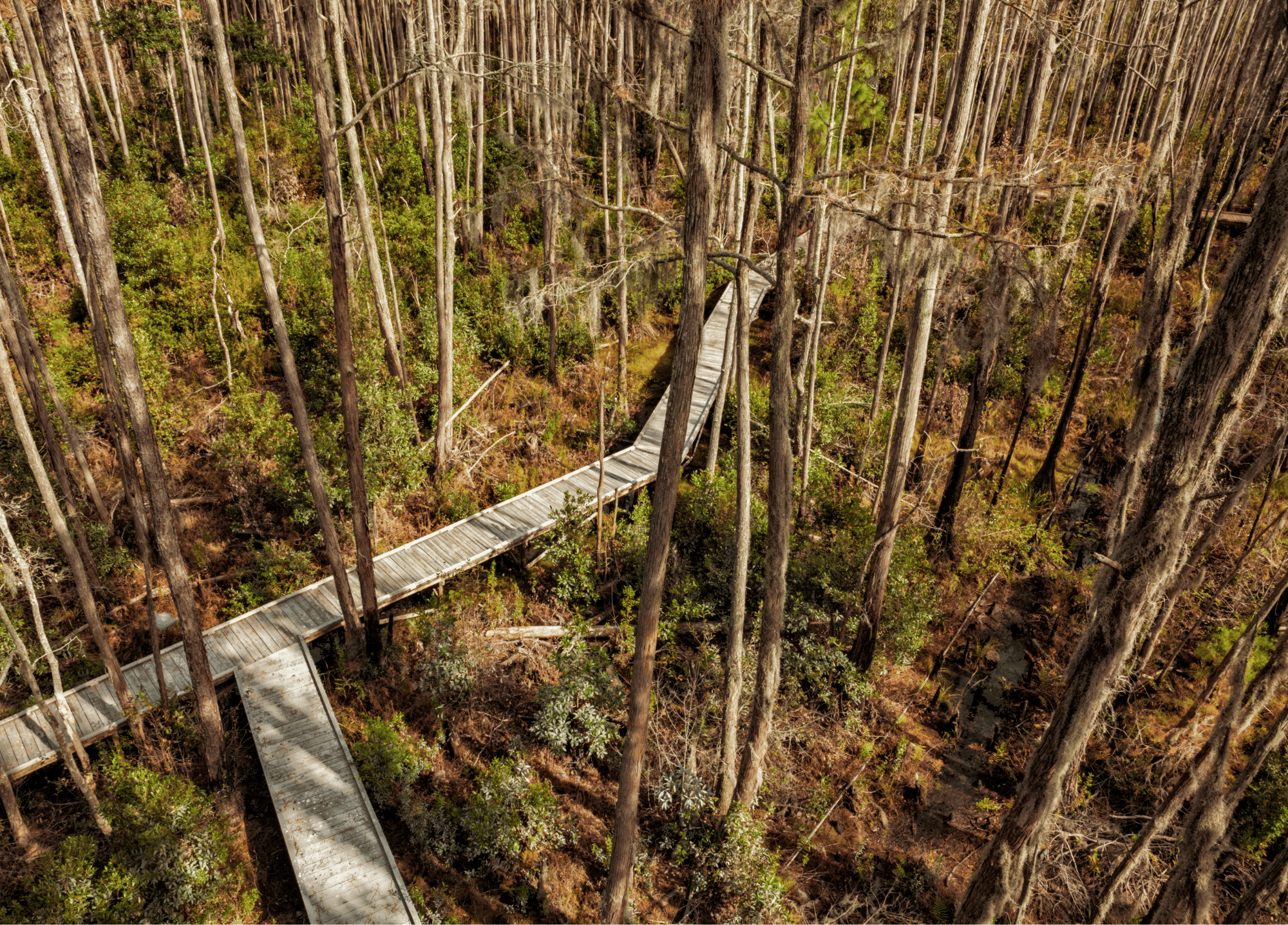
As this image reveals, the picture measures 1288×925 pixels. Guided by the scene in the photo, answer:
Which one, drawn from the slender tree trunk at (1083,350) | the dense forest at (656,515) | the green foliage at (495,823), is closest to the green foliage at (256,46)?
the dense forest at (656,515)

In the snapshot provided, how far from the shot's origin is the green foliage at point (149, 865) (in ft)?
23.8

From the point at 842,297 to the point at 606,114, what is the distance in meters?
8.96

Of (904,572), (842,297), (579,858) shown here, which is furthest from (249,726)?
(842,297)

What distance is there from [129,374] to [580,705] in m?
7.11

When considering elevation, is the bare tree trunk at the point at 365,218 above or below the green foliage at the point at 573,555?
above

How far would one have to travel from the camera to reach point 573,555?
1216 cm

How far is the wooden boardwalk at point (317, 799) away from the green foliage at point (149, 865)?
731 mm

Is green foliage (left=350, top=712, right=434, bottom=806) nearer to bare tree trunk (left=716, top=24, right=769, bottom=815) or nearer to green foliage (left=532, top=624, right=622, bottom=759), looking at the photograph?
green foliage (left=532, top=624, right=622, bottom=759)

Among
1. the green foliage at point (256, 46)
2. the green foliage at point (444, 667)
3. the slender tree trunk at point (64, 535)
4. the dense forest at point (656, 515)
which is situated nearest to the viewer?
the dense forest at point (656, 515)

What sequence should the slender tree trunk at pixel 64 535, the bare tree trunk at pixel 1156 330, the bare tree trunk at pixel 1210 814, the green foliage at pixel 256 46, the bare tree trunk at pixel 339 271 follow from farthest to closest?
the green foliage at pixel 256 46
the bare tree trunk at pixel 339 271
the slender tree trunk at pixel 64 535
the bare tree trunk at pixel 1156 330
the bare tree trunk at pixel 1210 814

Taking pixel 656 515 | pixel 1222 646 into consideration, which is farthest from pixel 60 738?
pixel 1222 646

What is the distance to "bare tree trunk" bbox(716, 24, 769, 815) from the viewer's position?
7672 mm

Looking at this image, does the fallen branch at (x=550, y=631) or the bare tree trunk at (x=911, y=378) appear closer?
the bare tree trunk at (x=911, y=378)

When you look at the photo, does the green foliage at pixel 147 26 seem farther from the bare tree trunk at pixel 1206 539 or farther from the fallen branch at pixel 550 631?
the bare tree trunk at pixel 1206 539
